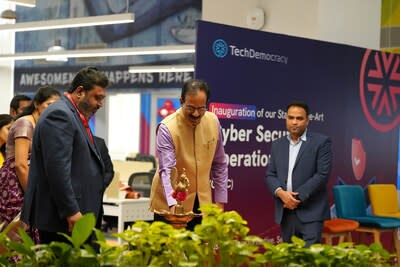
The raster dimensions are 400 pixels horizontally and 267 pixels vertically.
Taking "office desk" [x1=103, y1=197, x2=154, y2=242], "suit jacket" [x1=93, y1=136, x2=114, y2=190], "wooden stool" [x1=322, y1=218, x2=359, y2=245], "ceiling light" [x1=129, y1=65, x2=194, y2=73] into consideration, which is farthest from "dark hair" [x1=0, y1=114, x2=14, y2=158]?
"ceiling light" [x1=129, y1=65, x2=194, y2=73]

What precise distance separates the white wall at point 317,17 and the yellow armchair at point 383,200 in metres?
1.67

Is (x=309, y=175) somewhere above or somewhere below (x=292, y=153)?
below

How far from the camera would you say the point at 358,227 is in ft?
23.0

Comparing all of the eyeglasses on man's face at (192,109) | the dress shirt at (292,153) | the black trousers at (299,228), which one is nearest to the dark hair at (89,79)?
the eyeglasses on man's face at (192,109)

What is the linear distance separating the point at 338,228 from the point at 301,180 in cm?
83

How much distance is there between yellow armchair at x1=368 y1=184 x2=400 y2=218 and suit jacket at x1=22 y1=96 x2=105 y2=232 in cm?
430

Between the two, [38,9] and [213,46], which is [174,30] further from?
[213,46]

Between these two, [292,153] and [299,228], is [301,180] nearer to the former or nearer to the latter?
[292,153]

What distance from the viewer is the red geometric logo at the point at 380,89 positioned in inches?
312

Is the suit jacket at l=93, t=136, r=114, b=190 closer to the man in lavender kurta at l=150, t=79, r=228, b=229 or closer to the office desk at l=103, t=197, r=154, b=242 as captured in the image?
the man in lavender kurta at l=150, t=79, r=228, b=229

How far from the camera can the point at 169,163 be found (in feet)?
14.7

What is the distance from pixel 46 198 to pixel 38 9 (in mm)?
15887

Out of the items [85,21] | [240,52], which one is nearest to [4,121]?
[240,52]

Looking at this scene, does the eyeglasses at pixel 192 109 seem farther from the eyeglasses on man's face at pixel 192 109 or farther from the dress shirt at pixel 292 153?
the dress shirt at pixel 292 153
